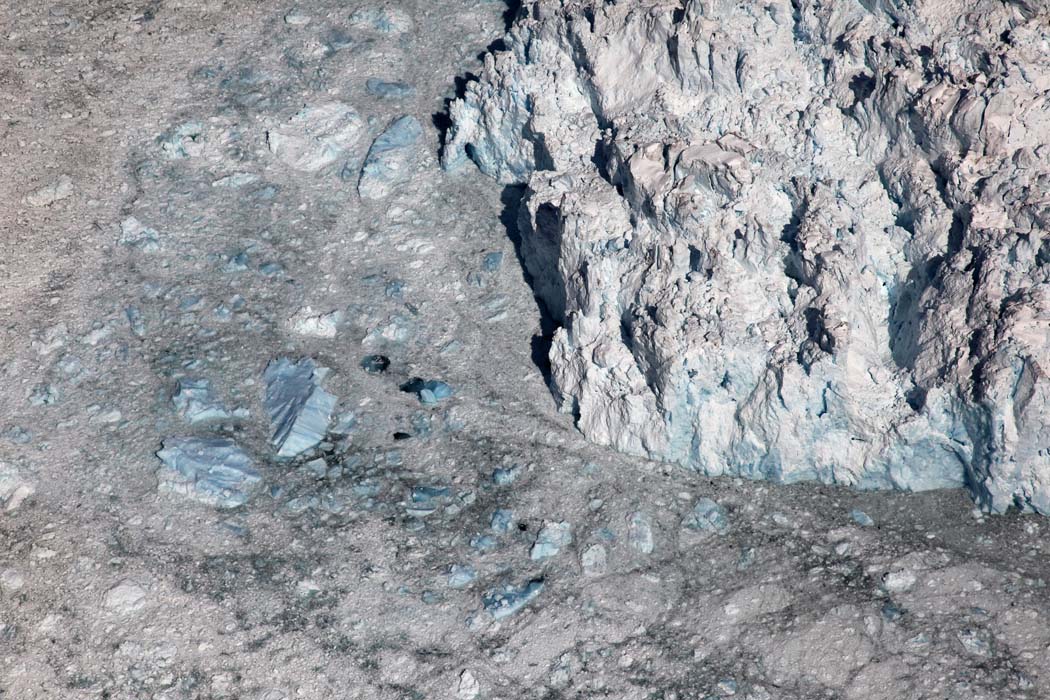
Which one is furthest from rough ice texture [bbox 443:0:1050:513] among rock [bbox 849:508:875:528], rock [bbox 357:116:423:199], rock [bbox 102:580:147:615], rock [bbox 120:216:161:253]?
rock [bbox 120:216:161:253]

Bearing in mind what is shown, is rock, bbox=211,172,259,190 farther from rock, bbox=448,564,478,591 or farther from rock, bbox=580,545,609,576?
rock, bbox=580,545,609,576

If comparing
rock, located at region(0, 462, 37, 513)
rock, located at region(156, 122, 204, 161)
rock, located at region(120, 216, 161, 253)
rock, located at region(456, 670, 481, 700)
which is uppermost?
rock, located at region(156, 122, 204, 161)

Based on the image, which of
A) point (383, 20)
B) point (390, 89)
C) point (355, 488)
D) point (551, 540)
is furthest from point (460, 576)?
point (383, 20)

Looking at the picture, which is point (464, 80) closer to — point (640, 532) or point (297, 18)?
point (297, 18)

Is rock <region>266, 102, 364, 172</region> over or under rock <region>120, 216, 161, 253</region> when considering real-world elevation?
over

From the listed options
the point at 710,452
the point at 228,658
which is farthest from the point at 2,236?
the point at 710,452

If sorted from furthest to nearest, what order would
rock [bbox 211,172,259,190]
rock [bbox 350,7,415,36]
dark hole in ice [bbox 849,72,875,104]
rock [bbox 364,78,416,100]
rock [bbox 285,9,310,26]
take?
rock [bbox 285,9,310,26], rock [bbox 350,7,415,36], rock [bbox 364,78,416,100], rock [bbox 211,172,259,190], dark hole in ice [bbox 849,72,875,104]
